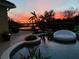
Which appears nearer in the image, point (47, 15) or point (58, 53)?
point (58, 53)

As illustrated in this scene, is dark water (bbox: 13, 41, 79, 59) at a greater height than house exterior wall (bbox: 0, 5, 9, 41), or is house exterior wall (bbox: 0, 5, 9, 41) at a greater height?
house exterior wall (bbox: 0, 5, 9, 41)

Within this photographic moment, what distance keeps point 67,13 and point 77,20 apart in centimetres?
254

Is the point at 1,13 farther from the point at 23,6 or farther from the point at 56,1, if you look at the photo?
the point at 56,1

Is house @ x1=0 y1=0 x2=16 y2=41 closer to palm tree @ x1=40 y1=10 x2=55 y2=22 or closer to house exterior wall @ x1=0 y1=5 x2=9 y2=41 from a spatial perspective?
house exterior wall @ x1=0 y1=5 x2=9 y2=41

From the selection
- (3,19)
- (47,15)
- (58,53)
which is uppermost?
A: (47,15)

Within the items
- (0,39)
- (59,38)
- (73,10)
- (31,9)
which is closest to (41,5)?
(31,9)

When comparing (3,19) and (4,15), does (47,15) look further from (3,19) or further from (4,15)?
(3,19)

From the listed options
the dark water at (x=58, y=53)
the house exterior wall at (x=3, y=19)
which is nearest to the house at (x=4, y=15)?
the house exterior wall at (x=3, y=19)

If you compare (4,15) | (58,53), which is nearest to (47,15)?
(4,15)

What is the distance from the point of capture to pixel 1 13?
1101 cm

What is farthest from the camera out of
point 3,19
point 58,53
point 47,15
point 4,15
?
point 47,15

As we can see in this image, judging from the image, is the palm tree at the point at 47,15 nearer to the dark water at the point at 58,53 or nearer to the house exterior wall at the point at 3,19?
the house exterior wall at the point at 3,19

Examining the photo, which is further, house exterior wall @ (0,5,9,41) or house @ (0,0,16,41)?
house exterior wall @ (0,5,9,41)

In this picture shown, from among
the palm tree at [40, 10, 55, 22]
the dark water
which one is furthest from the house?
the palm tree at [40, 10, 55, 22]
